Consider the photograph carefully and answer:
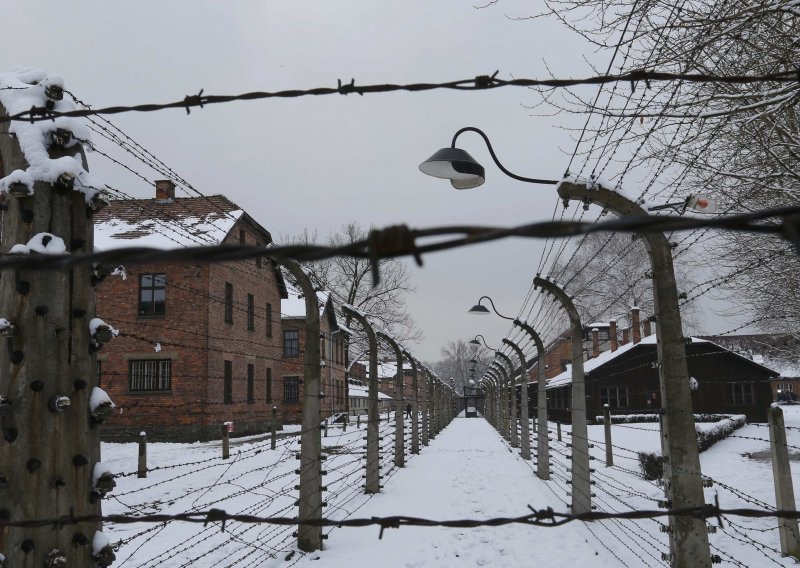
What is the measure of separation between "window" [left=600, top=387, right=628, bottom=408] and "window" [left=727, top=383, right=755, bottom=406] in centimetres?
514

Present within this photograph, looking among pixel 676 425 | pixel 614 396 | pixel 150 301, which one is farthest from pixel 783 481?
pixel 614 396

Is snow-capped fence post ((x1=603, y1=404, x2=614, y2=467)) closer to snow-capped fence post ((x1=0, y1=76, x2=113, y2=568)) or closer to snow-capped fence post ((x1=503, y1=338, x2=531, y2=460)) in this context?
snow-capped fence post ((x1=503, y1=338, x2=531, y2=460))

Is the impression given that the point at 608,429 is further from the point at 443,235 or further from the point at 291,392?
the point at 291,392

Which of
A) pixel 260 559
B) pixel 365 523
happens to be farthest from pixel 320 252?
pixel 260 559

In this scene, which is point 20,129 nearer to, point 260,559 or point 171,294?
point 260,559

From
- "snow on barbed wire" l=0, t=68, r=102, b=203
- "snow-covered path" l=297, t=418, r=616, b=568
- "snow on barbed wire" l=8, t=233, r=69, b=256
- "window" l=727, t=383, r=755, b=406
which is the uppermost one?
"snow on barbed wire" l=0, t=68, r=102, b=203

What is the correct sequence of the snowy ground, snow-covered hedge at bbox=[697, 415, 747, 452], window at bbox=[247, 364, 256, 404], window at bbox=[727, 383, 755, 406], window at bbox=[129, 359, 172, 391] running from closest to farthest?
1. the snowy ground
2. snow-covered hedge at bbox=[697, 415, 747, 452]
3. window at bbox=[129, 359, 172, 391]
4. window at bbox=[247, 364, 256, 404]
5. window at bbox=[727, 383, 755, 406]

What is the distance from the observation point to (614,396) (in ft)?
114

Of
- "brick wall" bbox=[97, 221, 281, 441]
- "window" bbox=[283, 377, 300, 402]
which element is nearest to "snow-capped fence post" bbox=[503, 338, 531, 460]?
"brick wall" bbox=[97, 221, 281, 441]

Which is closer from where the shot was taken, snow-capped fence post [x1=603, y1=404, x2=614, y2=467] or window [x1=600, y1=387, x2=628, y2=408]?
snow-capped fence post [x1=603, y1=404, x2=614, y2=467]

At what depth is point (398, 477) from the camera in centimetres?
1338

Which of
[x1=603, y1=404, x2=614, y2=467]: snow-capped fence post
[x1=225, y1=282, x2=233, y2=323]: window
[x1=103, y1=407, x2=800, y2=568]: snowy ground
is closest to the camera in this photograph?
[x1=103, y1=407, x2=800, y2=568]: snowy ground

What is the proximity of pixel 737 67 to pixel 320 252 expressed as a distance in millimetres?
9020

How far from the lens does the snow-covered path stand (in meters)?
7.01
